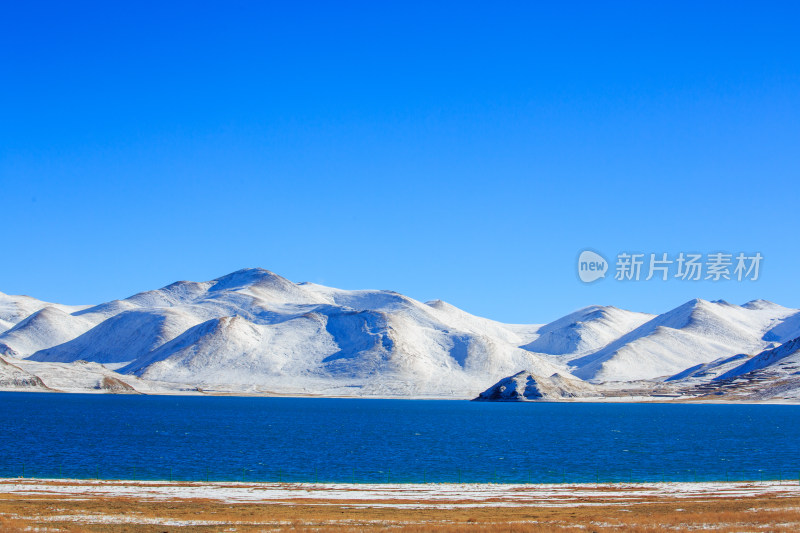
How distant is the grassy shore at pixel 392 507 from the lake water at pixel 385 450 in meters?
11.0

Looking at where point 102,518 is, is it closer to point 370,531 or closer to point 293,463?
point 370,531

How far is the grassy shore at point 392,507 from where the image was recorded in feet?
123

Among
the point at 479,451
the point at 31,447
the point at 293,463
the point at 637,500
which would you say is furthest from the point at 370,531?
the point at 31,447

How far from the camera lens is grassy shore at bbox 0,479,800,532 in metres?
37.5

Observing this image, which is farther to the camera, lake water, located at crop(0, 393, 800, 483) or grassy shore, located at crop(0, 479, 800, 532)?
lake water, located at crop(0, 393, 800, 483)

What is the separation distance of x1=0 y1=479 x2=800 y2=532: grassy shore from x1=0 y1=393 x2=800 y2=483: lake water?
1101 centimetres

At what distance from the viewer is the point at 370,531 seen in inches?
1425

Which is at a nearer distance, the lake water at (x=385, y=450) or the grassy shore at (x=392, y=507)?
the grassy shore at (x=392, y=507)

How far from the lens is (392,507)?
152 feet

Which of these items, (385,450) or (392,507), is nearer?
(392,507)

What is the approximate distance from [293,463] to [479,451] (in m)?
25.3

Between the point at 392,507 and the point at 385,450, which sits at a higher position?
the point at 392,507

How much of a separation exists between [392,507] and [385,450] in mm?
48477

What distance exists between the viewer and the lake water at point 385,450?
71.6 m
